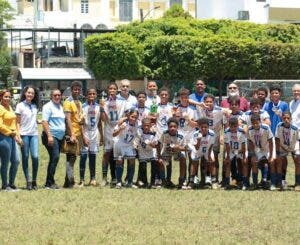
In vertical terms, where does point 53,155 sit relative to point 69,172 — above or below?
above

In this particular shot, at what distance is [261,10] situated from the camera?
74.4 metres

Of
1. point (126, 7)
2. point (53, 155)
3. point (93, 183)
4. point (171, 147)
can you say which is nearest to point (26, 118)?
point (53, 155)

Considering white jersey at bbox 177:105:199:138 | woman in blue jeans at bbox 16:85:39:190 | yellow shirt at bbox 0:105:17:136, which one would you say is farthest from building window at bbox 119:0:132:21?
yellow shirt at bbox 0:105:17:136

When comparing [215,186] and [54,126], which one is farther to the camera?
[215,186]

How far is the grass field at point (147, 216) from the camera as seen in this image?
8.77m

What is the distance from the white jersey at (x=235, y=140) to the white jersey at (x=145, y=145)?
4.15 ft

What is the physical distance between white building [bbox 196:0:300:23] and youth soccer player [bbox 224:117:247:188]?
60730mm

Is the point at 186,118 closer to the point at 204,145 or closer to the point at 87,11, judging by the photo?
the point at 204,145

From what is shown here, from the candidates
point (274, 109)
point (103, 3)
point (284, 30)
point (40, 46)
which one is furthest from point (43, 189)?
point (103, 3)

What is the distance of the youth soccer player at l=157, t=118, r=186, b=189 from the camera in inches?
520

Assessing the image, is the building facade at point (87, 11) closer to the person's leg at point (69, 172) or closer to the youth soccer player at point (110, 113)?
the youth soccer player at point (110, 113)

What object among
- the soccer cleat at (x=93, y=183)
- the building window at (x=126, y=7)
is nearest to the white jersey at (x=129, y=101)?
the soccer cleat at (x=93, y=183)

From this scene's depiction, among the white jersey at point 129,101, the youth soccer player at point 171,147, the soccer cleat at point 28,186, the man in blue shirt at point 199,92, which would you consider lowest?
the soccer cleat at point 28,186

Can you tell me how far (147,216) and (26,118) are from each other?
3.55m
